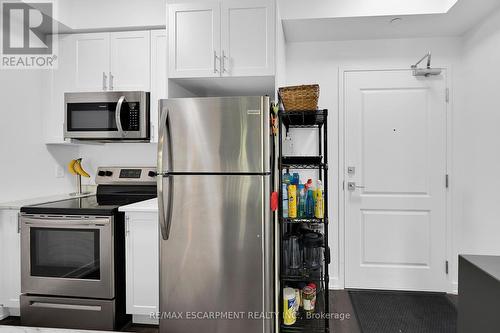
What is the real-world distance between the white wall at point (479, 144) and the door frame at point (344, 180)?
2.2 inches

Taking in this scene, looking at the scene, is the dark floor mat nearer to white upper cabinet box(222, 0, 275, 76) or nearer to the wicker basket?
the wicker basket

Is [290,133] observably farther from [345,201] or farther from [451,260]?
[451,260]

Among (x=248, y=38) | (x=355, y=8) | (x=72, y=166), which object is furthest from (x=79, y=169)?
(x=355, y=8)

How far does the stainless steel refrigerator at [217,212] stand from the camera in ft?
6.26

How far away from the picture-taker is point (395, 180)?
291 cm

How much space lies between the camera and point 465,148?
2811 millimetres

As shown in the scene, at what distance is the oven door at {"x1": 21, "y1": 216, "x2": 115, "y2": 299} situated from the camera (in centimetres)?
217

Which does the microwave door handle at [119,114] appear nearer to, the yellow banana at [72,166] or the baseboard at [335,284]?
the yellow banana at [72,166]

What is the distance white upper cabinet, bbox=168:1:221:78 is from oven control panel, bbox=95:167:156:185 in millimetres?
999

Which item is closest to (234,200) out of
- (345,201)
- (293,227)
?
(293,227)

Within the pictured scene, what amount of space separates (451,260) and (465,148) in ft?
3.29

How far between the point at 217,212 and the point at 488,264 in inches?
52.8

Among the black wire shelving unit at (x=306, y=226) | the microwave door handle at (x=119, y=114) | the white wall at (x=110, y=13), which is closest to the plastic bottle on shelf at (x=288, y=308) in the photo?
the black wire shelving unit at (x=306, y=226)

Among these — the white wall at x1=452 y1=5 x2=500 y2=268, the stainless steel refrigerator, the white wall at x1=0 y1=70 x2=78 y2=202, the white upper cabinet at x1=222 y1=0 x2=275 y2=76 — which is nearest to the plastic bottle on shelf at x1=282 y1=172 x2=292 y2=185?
the stainless steel refrigerator
